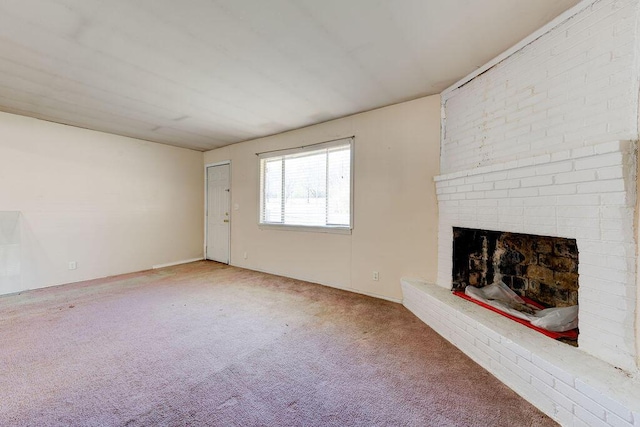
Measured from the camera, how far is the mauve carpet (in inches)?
59.2

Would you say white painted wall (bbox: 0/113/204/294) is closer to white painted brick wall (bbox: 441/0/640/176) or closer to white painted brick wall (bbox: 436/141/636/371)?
white painted brick wall (bbox: 441/0/640/176)

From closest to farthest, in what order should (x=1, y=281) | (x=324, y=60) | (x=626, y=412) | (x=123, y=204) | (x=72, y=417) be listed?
(x=626, y=412) → (x=72, y=417) → (x=324, y=60) → (x=1, y=281) → (x=123, y=204)

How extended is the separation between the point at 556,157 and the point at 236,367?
265cm

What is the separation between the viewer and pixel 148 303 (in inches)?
127

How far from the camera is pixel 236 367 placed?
6.41ft

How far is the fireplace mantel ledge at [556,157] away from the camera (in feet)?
4.60

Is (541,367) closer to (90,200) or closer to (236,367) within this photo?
(236,367)

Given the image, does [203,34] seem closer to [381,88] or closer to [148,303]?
[381,88]

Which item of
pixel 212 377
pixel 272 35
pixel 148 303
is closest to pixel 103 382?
pixel 212 377

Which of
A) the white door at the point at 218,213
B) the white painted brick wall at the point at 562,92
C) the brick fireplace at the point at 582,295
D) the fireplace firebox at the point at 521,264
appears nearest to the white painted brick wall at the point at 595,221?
the brick fireplace at the point at 582,295

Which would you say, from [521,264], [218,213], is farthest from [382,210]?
[218,213]

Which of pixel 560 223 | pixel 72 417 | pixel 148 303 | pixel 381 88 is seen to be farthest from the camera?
pixel 148 303

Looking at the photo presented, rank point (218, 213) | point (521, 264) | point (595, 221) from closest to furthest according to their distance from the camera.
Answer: point (595, 221), point (521, 264), point (218, 213)

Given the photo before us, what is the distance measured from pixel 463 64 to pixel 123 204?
17.8 ft
